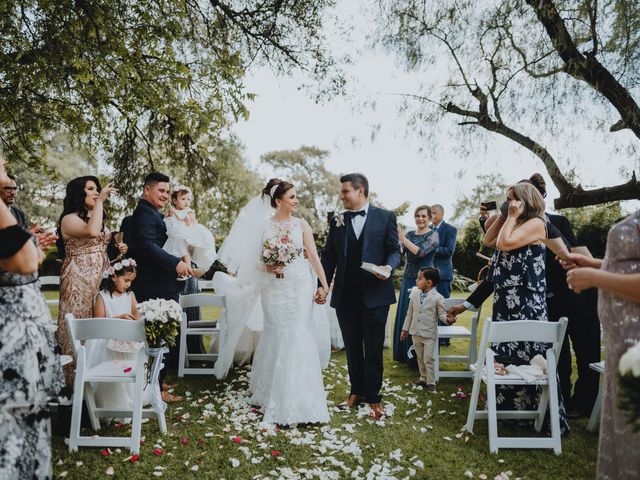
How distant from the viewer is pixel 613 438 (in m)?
2.28

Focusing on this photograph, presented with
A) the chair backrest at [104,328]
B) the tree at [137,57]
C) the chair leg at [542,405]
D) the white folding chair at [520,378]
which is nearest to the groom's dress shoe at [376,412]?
the white folding chair at [520,378]

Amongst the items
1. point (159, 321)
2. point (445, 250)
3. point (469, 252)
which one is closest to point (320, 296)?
point (159, 321)

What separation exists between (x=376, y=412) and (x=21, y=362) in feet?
10.5

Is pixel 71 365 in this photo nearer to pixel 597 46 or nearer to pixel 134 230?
pixel 134 230

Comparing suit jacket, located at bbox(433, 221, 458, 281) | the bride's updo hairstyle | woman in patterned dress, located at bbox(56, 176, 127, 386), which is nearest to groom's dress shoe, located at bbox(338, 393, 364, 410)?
the bride's updo hairstyle

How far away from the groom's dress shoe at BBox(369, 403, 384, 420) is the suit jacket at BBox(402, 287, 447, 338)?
122cm

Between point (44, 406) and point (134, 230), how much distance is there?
299 centimetres

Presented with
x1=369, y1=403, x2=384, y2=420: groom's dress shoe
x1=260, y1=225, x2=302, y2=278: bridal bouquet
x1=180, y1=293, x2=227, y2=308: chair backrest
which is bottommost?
x1=369, y1=403, x2=384, y2=420: groom's dress shoe

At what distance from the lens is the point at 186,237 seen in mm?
6152

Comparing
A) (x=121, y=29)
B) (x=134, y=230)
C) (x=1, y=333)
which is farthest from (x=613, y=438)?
(x=121, y=29)

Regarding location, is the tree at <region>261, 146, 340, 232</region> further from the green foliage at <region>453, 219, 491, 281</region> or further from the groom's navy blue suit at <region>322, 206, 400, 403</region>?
the groom's navy blue suit at <region>322, 206, 400, 403</region>

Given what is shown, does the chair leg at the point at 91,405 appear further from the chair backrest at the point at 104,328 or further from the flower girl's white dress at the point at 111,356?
the chair backrest at the point at 104,328

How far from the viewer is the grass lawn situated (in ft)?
11.7

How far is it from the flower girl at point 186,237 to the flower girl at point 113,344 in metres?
1.62
